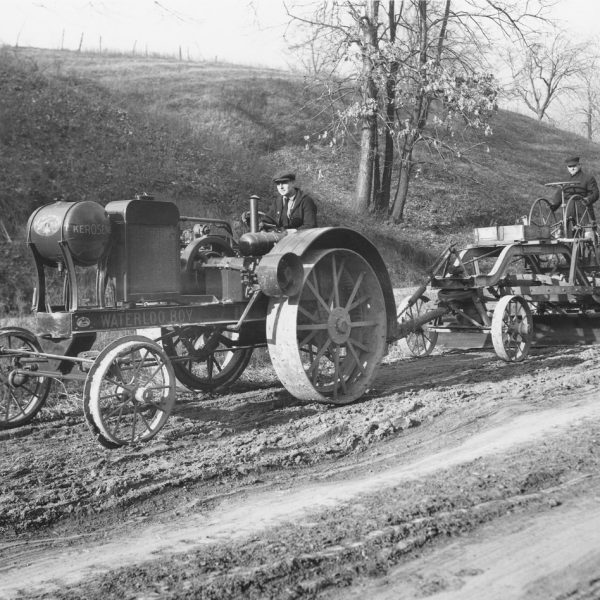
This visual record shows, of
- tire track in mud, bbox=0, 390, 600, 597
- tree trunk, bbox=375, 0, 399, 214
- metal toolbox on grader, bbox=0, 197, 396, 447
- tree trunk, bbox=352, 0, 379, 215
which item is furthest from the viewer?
tree trunk, bbox=375, 0, 399, 214

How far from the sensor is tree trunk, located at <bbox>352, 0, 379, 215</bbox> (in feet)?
51.6

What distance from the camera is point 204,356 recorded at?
6.41m

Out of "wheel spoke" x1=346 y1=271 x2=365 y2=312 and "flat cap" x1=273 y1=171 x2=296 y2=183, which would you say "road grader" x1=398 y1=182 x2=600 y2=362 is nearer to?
"wheel spoke" x1=346 y1=271 x2=365 y2=312

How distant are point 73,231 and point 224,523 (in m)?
2.39

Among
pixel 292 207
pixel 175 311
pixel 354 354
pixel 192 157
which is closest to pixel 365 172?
pixel 192 157

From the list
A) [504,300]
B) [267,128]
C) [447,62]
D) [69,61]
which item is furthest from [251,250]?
[69,61]

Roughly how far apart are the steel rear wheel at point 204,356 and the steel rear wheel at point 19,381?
961 mm

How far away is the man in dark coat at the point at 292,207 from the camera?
6.58 m

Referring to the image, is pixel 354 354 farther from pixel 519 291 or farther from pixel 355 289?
pixel 519 291

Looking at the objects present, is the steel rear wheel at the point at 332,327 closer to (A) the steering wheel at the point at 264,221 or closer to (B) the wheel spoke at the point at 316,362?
(B) the wheel spoke at the point at 316,362

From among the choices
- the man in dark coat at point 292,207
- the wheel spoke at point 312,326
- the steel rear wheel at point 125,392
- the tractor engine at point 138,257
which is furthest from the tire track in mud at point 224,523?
the man in dark coat at point 292,207

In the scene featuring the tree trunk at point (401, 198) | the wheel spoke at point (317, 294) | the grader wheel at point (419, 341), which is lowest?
the grader wheel at point (419, 341)

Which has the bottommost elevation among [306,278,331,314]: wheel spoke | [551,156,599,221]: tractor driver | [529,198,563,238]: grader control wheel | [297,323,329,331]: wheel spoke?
[297,323,329,331]: wheel spoke

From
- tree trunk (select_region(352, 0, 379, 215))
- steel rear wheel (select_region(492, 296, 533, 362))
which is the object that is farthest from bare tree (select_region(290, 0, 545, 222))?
steel rear wheel (select_region(492, 296, 533, 362))
